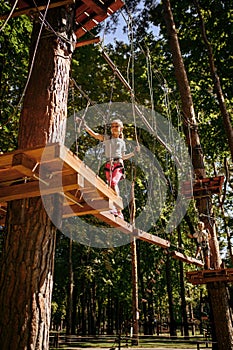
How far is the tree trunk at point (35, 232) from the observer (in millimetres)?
2680

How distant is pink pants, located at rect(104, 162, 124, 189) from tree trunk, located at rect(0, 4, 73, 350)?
44.8 inches

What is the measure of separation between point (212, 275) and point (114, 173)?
3.50 m

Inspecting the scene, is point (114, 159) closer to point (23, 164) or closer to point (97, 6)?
point (97, 6)

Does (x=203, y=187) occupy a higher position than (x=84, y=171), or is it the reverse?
(x=203, y=187)

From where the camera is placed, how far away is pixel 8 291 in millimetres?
2762

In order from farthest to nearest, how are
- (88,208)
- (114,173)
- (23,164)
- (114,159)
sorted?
(114,159) < (114,173) < (88,208) < (23,164)

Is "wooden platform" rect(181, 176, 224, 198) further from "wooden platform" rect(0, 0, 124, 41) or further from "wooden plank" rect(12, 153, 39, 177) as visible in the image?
"wooden plank" rect(12, 153, 39, 177)

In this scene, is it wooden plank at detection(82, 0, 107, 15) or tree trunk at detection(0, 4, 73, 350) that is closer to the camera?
tree trunk at detection(0, 4, 73, 350)

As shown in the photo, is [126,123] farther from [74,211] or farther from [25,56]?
[74,211]

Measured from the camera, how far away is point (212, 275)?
21.9 ft

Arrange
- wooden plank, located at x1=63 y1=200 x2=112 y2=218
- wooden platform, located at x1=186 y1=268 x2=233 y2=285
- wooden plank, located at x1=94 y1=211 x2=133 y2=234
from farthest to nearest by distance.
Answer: wooden platform, located at x1=186 y1=268 x2=233 y2=285 < wooden plank, located at x1=94 y1=211 x2=133 y2=234 < wooden plank, located at x1=63 y1=200 x2=112 y2=218

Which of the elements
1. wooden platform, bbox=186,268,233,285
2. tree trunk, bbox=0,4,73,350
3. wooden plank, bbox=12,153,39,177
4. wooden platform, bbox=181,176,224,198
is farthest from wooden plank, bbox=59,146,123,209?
wooden platform, bbox=181,176,224,198

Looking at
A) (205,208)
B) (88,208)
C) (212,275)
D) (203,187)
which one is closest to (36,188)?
(88,208)

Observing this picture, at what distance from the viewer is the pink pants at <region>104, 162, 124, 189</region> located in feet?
14.4
